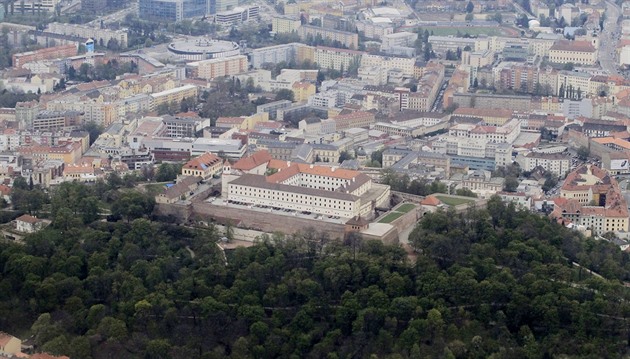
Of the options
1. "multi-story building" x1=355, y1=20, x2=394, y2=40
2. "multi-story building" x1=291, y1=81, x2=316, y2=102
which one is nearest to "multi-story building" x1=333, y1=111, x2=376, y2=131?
"multi-story building" x1=291, y1=81, x2=316, y2=102

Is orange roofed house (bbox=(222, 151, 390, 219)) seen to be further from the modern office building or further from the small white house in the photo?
the modern office building

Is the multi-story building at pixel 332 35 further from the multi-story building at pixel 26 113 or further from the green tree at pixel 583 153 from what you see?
the green tree at pixel 583 153

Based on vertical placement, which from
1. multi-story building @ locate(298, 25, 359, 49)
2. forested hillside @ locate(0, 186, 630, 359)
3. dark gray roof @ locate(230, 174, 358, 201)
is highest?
multi-story building @ locate(298, 25, 359, 49)

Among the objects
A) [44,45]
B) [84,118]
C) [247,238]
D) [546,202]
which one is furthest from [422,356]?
[44,45]

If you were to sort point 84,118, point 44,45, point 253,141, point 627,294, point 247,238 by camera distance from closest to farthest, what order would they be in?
point 627,294
point 247,238
point 253,141
point 84,118
point 44,45

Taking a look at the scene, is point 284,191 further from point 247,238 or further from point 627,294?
point 627,294

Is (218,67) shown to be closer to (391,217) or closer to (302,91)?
(302,91)

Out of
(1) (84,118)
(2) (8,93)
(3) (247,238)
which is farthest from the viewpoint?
(2) (8,93)
